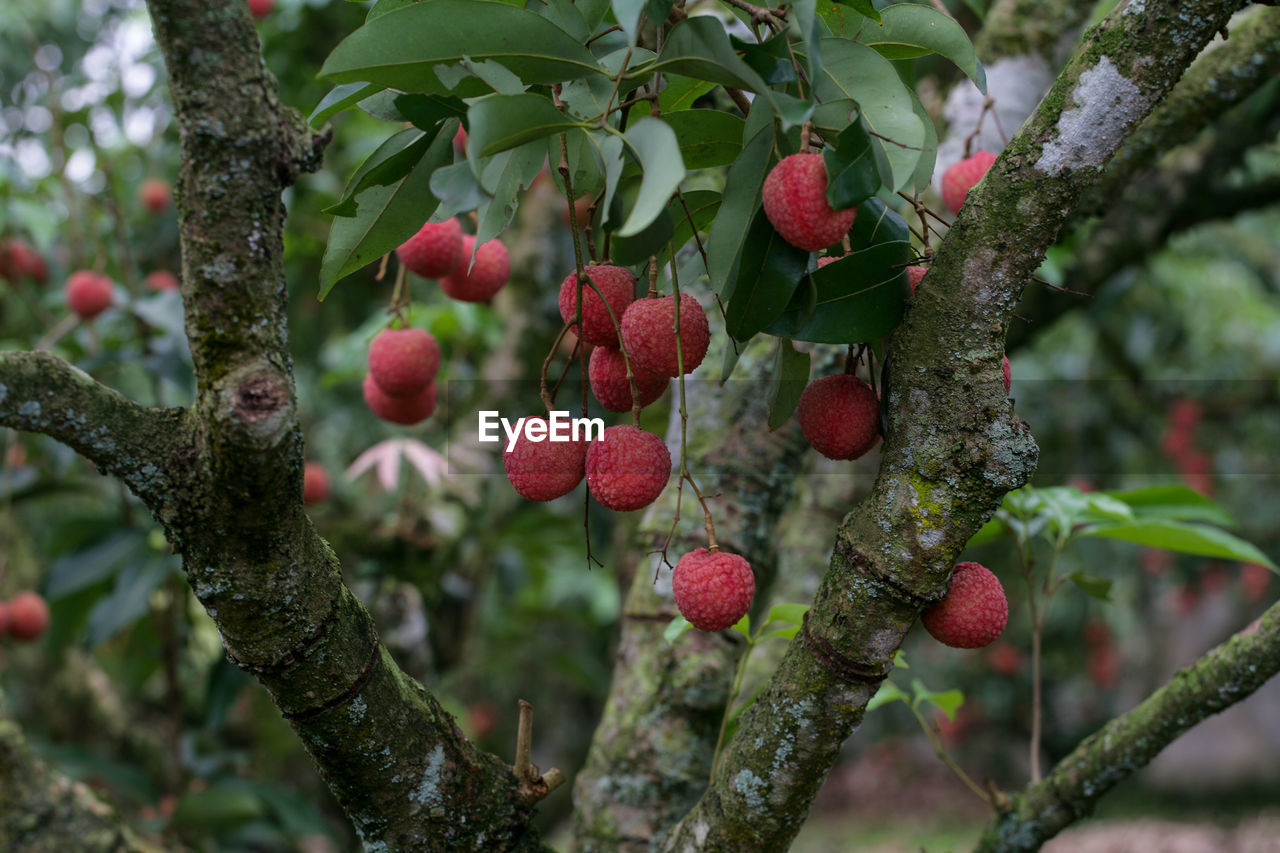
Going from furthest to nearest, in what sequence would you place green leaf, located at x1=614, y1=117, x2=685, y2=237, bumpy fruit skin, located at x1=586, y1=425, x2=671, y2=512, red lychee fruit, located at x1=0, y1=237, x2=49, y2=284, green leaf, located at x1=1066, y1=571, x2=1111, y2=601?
red lychee fruit, located at x1=0, y1=237, x2=49, y2=284, green leaf, located at x1=1066, y1=571, x2=1111, y2=601, bumpy fruit skin, located at x1=586, y1=425, x2=671, y2=512, green leaf, located at x1=614, y1=117, x2=685, y2=237

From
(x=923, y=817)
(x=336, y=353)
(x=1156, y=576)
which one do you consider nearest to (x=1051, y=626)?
(x=1156, y=576)

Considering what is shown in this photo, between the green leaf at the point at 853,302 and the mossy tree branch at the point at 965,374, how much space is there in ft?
0.08

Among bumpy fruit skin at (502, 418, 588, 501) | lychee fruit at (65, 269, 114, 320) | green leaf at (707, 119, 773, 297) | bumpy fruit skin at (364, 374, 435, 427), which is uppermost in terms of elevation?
green leaf at (707, 119, 773, 297)

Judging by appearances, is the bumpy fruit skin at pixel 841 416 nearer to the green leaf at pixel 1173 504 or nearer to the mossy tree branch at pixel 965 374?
the mossy tree branch at pixel 965 374

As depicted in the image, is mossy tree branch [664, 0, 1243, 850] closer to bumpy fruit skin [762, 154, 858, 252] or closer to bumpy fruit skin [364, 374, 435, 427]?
bumpy fruit skin [762, 154, 858, 252]

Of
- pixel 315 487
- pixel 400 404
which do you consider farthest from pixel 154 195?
pixel 400 404

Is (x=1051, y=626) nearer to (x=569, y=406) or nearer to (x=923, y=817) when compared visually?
(x=923, y=817)

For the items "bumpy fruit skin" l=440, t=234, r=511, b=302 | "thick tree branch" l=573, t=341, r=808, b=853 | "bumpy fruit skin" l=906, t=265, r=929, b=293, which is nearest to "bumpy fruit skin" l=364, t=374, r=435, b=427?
"bumpy fruit skin" l=440, t=234, r=511, b=302

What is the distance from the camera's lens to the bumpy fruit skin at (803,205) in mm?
648

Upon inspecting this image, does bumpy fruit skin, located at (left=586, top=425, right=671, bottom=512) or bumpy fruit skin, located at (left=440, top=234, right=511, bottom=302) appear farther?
bumpy fruit skin, located at (left=440, top=234, right=511, bottom=302)

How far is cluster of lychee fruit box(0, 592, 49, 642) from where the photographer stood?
7.41ft

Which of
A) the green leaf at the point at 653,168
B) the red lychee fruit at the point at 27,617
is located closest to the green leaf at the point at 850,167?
the green leaf at the point at 653,168

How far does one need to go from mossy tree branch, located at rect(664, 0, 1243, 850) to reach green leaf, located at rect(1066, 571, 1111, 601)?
0.54 metres

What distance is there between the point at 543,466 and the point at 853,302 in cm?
27
